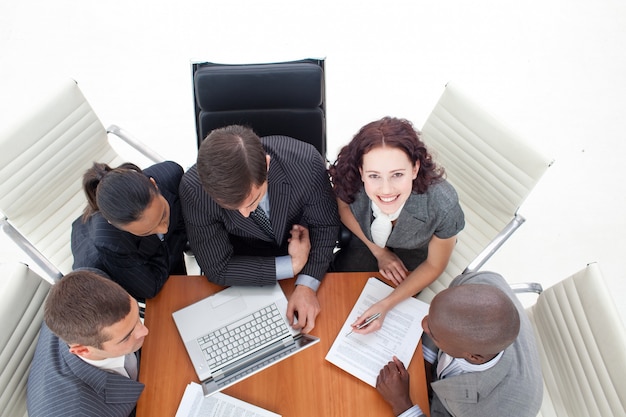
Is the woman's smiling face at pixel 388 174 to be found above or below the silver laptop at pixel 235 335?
above

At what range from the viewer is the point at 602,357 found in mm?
1452

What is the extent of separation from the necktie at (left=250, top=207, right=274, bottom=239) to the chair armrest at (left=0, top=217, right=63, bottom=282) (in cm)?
80

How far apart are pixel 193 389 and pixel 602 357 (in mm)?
1266

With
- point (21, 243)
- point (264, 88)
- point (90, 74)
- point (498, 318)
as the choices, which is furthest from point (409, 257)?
point (90, 74)

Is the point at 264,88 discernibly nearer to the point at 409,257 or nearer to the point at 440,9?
the point at 409,257

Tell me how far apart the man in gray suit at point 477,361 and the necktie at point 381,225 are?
369 millimetres

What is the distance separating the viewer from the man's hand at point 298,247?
5.59 feet

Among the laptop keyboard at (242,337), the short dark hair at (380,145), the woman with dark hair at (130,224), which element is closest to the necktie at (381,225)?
the short dark hair at (380,145)

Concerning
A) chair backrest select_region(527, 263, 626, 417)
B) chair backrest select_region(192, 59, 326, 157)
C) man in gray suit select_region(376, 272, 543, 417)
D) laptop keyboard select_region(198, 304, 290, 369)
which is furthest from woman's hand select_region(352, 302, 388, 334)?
chair backrest select_region(192, 59, 326, 157)

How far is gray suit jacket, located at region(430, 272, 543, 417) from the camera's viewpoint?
4.47 ft

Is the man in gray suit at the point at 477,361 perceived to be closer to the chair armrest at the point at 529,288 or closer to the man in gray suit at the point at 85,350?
the chair armrest at the point at 529,288

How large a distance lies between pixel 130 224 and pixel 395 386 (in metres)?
0.96

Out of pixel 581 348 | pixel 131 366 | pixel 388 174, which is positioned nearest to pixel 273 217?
pixel 388 174

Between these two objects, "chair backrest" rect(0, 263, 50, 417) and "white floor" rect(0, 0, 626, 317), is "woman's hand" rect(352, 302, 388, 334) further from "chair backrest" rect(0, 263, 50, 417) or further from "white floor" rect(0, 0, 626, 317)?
"white floor" rect(0, 0, 626, 317)
